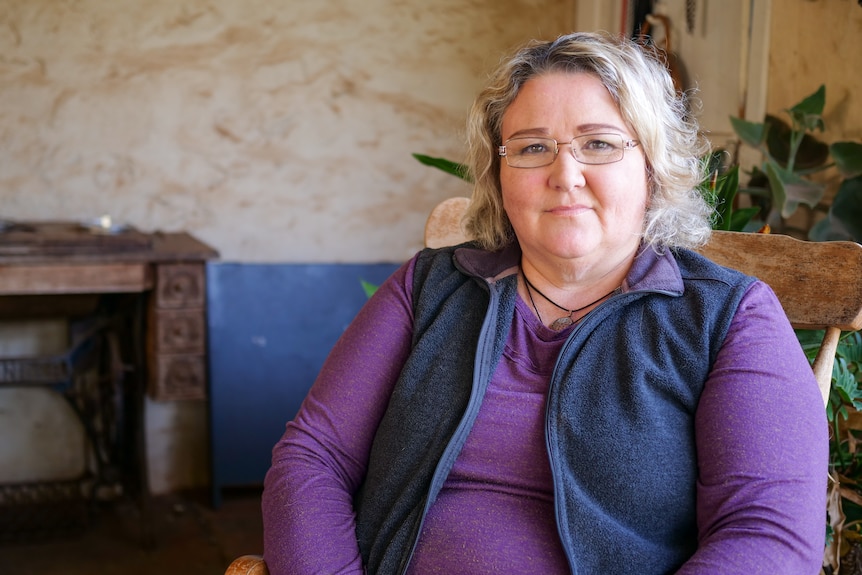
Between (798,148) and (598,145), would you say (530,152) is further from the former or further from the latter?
(798,148)

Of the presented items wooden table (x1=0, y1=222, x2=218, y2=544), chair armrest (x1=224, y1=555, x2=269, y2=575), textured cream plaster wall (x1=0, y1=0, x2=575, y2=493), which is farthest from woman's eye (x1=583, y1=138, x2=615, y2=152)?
textured cream plaster wall (x1=0, y1=0, x2=575, y2=493)

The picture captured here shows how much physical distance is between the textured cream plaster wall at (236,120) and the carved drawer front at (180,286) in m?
0.62

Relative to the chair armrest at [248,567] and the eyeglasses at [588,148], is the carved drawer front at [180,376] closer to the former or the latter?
the chair armrest at [248,567]

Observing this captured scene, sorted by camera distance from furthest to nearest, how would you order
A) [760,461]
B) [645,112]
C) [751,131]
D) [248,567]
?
[751,131], [645,112], [248,567], [760,461]

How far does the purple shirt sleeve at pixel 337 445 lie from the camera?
1.35 meters

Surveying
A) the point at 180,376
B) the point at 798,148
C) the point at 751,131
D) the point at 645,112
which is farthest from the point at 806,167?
the point at 180,376

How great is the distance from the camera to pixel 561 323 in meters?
1.45

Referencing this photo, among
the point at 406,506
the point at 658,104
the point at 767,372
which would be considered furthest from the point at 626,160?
the point at 406,506

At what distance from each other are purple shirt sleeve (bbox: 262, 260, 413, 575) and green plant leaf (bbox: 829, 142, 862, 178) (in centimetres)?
115

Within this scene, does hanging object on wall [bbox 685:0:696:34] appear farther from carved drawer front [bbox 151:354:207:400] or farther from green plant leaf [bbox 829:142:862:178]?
carved drawer front [bbox 151:354:207:400]

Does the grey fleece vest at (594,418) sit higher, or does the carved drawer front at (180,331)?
the grey fleece vest at (594,418)

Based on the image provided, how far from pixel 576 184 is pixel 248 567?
752 mm

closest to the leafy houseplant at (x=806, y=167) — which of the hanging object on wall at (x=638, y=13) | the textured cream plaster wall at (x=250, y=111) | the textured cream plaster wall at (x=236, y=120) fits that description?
the hanging object on wall at (x=638, y=13)

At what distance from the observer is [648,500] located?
124cm
